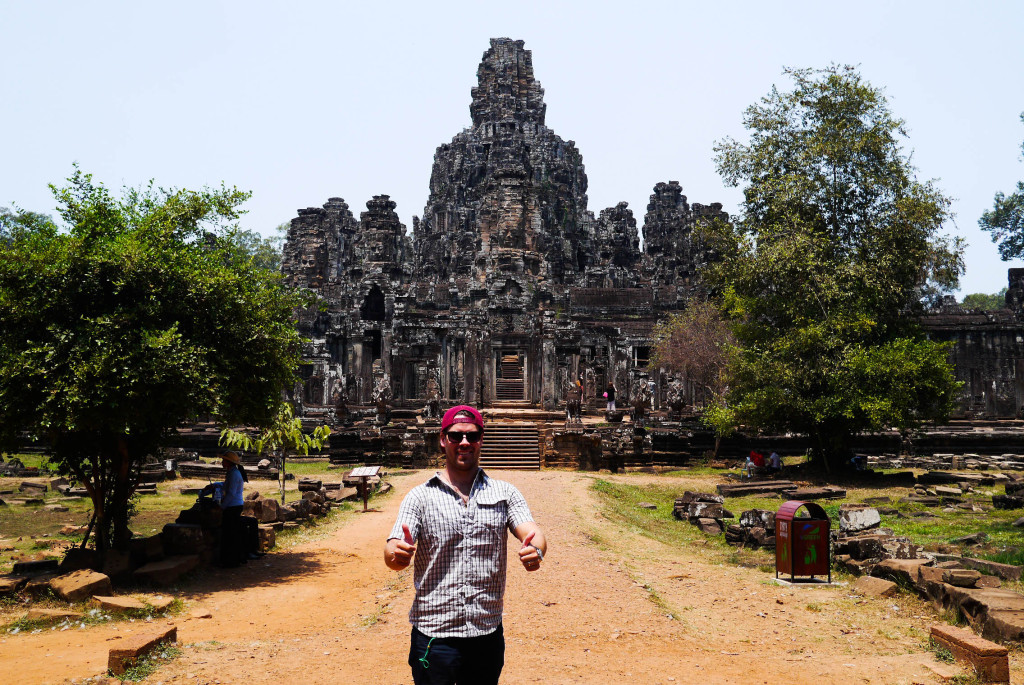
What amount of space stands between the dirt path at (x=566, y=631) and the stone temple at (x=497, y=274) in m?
18.8

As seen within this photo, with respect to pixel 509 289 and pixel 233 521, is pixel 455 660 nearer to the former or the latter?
pixel 233 521

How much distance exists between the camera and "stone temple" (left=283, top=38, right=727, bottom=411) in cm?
3278

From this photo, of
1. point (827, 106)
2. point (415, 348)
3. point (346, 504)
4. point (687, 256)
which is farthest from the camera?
point (687, 256)

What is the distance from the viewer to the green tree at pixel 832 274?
22.1m

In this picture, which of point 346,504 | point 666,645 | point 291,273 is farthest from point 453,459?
point 291,273

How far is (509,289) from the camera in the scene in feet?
108

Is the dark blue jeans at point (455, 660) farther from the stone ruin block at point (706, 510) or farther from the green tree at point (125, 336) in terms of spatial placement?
the stone ruin block at point (706, 510)

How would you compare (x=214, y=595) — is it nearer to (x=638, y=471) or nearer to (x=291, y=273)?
(x=638, y=471)

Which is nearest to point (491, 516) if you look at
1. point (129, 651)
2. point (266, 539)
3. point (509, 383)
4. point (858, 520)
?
point (129, 651)

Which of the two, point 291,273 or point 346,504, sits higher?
point 291,273

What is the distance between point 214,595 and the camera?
9.68m

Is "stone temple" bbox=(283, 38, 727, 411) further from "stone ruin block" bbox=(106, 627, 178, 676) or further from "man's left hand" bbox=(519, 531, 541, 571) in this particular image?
"man's left hand" bbox=(519, 531, 541, 571)

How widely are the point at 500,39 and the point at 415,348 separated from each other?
87.1 feet

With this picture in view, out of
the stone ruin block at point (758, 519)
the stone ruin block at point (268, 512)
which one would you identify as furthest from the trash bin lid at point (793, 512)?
the stone ruin block at point (268, 512)
